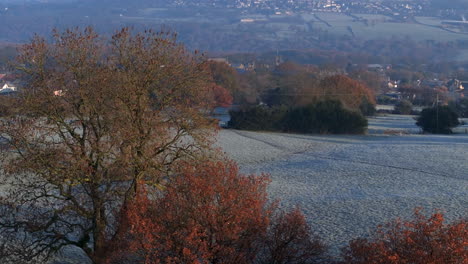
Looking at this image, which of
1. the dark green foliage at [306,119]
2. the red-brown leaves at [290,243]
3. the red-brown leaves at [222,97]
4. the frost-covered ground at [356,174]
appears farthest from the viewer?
the dark green foliage at [306,119]

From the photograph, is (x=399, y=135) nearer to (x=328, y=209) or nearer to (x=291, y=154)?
(x=291, y=154)

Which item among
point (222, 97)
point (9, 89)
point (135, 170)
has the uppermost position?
point (9, 89)

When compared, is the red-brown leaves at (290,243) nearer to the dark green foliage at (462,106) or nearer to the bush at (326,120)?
the bush at (326,120)

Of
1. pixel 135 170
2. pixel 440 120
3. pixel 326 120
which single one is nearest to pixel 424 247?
pixel 135 170

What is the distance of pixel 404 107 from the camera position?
43.4 metres

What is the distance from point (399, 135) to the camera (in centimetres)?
2986

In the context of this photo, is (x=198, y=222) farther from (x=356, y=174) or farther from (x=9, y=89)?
(x=356, y=174)

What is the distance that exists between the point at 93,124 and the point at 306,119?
24358 mm

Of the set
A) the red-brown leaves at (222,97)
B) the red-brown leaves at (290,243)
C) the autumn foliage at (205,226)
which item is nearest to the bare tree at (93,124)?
the autumn foliage at (205,226)

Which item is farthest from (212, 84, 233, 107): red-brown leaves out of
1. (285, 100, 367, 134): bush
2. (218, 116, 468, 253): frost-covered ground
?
(285, 100, 367, 134): bush

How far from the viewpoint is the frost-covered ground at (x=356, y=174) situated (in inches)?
475

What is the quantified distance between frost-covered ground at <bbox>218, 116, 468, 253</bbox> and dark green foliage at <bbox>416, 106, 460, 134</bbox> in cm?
548

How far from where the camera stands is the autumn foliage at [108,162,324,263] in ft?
23.5

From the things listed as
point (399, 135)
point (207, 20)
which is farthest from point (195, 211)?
point (207, 20)
